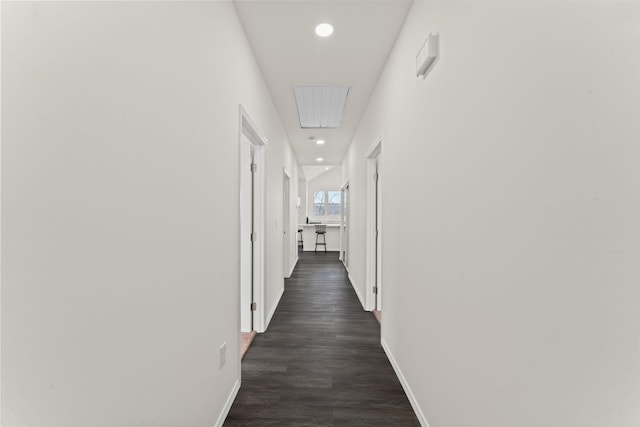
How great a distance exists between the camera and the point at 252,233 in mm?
3166

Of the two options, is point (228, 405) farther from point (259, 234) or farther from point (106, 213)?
point (106, 213)

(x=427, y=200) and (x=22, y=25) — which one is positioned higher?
(x=22, y=25)

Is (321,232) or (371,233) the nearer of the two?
(371,233)

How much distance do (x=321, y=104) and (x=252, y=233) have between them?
1.93 m

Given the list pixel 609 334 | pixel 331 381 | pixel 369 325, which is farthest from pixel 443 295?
pixel 369 325

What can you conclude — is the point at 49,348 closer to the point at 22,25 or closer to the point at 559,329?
the point at 22,25

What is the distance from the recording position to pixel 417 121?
6.32ft

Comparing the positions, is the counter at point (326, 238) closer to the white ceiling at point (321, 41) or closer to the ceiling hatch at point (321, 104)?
the ceiling hatch at point (321, 104)

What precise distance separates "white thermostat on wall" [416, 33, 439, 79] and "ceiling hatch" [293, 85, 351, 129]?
1696 mm

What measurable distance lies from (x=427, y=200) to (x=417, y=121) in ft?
1.73

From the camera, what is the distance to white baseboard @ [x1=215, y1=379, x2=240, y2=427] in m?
1.81

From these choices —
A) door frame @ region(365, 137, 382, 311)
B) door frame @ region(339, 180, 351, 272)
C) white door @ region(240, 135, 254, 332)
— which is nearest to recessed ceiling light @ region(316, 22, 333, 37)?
Answer: white door @ region(240, 135, 254, 332)

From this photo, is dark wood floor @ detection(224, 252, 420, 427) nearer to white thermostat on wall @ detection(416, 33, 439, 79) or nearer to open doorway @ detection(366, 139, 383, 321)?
open doorway @ detection(366, 139, 383, 321)

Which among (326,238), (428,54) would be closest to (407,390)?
(428,54)
